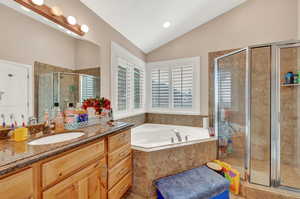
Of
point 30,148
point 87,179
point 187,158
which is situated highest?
point 30,148

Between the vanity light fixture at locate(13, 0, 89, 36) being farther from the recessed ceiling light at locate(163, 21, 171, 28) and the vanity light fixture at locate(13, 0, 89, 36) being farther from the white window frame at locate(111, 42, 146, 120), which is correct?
the recessed ceiling light at locate(163, 21, 171, 28)

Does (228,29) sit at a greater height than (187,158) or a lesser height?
greater

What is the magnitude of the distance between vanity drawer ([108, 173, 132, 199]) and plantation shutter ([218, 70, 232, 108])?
2.02 metres

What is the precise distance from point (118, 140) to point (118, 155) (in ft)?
0.51

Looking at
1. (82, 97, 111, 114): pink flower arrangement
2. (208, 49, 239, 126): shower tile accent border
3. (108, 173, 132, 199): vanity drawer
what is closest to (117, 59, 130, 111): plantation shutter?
(82, 97, 111, 114): pink flower arrangement

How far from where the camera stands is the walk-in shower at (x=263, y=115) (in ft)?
6.24

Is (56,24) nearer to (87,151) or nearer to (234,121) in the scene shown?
(87,151)

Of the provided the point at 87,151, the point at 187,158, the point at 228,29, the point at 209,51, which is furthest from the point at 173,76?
the point at 87,151

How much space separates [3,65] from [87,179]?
3.28 feet

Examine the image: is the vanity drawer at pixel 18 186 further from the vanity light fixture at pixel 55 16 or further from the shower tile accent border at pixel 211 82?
the shower tile accent border at pixel 211 82

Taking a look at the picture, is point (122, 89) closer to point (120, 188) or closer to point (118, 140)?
point (118, 140)

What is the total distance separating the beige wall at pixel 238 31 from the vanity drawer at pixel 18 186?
9.12ft

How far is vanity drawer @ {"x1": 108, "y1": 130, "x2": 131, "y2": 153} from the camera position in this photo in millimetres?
1280

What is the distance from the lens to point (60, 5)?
4.70ft
